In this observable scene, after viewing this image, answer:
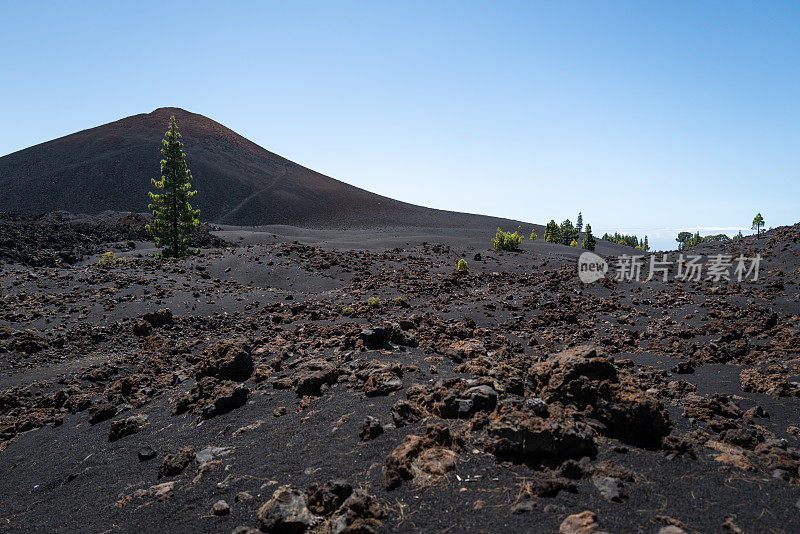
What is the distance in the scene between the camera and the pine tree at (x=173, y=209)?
3003cm

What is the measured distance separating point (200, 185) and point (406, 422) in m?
90.5

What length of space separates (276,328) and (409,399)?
8.68 m

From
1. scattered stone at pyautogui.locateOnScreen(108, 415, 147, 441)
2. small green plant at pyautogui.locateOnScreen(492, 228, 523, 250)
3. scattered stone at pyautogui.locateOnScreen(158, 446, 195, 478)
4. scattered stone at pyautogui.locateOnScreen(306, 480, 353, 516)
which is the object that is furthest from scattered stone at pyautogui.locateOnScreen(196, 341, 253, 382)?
small green plant at pyautogui.locateOnScreen(492, 228, 523, 250)

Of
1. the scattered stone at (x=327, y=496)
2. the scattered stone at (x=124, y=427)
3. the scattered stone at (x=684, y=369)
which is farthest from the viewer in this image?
the scattered stone at (x=684, y=369)

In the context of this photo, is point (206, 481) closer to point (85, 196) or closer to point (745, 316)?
point (745, 316)

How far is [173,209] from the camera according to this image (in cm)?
3020

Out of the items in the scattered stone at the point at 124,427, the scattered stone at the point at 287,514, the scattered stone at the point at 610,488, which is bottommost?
the scattered stone at the point at 124,427

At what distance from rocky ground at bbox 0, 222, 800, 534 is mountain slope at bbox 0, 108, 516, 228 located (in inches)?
2566

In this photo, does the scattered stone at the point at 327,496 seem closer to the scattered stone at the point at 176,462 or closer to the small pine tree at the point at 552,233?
the scattered stone at the point at 176,462

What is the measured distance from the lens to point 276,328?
45.1 ft
